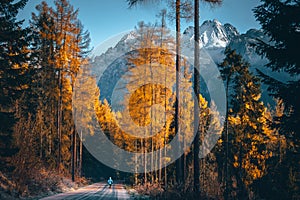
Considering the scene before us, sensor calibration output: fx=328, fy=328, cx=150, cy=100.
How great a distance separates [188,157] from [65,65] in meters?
16.4

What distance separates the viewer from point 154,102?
28094mm

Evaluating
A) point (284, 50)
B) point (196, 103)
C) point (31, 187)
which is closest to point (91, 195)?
point (31, 187)

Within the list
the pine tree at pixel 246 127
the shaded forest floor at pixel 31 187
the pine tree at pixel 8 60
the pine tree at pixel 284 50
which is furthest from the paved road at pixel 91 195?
the pine tree at pixel 284 50

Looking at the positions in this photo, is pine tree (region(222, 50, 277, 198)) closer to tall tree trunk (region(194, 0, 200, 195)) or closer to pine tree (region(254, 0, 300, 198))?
tall tree trunk (region(194, 0, 200, 195))

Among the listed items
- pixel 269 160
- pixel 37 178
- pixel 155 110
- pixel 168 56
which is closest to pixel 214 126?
pixel 269 160

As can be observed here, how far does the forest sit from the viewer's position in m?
13.2

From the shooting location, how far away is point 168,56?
82.1 ft

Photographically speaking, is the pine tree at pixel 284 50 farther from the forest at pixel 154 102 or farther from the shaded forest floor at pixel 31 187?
the shaded forest floor at pixel 31 187

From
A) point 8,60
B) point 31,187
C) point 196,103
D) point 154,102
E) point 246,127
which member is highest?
point 8,60

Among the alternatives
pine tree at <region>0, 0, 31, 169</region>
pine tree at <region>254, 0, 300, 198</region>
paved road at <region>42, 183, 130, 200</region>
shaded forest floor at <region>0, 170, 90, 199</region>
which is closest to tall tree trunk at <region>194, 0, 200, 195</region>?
pine tree at <region>254, 0, 300, 198</region>

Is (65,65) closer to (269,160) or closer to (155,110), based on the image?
(155,110)

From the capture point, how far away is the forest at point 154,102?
13188 millimetres

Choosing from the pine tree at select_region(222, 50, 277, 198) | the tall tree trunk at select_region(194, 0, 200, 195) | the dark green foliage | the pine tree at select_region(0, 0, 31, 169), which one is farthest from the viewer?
the pine tree at select_region(222, 50, 277, 198)

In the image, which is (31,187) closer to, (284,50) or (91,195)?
(91,195)
